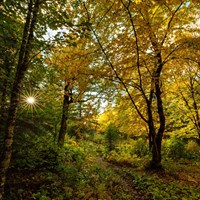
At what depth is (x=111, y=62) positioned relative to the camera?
6660 millimetres

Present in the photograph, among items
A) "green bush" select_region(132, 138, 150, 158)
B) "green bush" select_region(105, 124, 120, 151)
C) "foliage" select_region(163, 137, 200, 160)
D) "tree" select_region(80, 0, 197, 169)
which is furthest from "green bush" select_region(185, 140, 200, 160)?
"tree" select_region(80, 0, 197, 169)

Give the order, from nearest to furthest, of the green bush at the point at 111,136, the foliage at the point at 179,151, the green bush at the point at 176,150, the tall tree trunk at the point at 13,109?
the tall tree trunk at the point at 13,109 → the foliage at the point at 179,151 → the green bush at the point at 176,150 → the green bush at the point at 111,136

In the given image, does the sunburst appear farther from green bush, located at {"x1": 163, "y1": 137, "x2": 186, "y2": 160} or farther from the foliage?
green bush, located at {"x1": 163, "y1": 137, "x2": 186, "y2": 160}

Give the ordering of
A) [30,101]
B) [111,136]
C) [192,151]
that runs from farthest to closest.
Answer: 1. [111,136]
2. [192,151]
3. [30,101]

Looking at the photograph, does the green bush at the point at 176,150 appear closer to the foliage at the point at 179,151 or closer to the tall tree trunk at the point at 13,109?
the foliage at the point at 179,151

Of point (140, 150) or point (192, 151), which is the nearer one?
point (192, 151)

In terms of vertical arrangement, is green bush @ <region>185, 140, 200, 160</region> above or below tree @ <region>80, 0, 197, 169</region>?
below

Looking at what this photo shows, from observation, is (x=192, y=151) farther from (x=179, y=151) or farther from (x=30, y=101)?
(x=30, y=101)

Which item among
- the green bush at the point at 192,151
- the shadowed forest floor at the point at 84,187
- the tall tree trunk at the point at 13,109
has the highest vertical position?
the tall tree trunk at the point at 13,109

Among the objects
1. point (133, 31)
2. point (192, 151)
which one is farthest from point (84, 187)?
point (192, 151)

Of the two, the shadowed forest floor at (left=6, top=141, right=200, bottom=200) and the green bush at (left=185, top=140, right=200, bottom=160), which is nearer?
the shadowed forest floor at (left=6, top=141, right=200, bottom=200)

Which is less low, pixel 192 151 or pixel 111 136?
pixel 111 136

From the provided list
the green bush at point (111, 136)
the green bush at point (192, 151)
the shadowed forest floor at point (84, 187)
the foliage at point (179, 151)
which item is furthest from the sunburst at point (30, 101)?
the green bush at point (111, 136)

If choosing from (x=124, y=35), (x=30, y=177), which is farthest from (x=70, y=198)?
(x=124, y=35)
